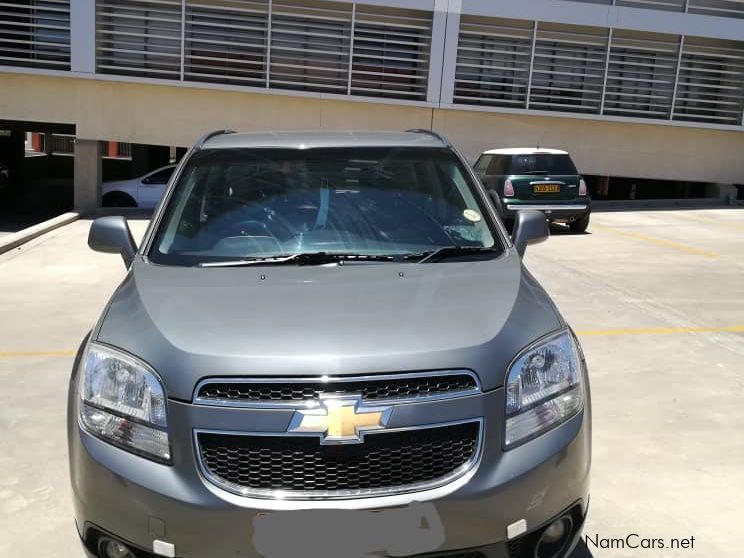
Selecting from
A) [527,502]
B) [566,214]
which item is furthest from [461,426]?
[566,214]

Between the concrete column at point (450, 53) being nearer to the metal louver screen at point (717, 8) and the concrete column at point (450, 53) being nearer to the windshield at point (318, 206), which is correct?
the metal louver screen at point (717, 8)

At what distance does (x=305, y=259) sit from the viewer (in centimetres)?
325

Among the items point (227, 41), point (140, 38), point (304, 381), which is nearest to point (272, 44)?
point (227, 41)

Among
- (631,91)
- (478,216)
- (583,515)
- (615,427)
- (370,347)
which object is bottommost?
(615,427)

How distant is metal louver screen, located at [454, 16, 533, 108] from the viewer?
17.8 m

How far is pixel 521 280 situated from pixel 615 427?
185cm

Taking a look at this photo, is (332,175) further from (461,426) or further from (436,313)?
(461,426)

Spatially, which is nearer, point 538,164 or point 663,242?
point 663,242

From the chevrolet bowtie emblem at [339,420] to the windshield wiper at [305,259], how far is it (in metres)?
1.03

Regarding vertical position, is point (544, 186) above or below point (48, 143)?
above

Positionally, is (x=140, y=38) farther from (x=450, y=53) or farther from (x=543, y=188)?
(x=543, y=188)

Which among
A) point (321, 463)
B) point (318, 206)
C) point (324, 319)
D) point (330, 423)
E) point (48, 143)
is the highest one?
point (318, 206)

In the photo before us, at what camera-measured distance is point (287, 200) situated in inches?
146

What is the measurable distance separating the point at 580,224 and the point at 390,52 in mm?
6323
